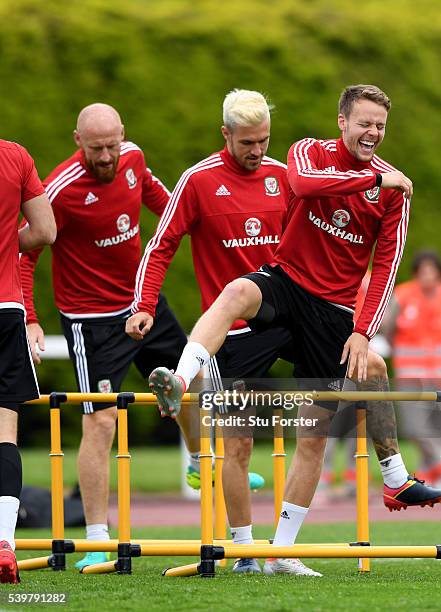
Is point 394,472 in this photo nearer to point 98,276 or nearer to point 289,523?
point 289,523

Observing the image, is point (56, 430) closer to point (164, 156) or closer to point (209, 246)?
point (209, 246)

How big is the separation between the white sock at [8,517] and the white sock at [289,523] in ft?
4.42

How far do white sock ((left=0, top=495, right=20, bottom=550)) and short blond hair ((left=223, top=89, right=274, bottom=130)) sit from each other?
2277mm

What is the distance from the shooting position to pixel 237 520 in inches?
283

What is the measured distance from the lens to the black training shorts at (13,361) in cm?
640

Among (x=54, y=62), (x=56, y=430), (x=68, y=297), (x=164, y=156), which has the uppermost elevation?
(x=54, y=62)

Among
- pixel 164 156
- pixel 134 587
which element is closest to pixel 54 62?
pixel 164 156

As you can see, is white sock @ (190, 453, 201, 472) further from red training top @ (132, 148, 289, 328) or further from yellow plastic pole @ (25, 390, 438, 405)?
yellow plastic pole @ (25, 390, 438, 405)

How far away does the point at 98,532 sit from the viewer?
7742mm

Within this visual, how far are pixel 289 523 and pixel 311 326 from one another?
99 cm

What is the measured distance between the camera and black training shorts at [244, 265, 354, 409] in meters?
6.72

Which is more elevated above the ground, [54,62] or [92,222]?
[54,62]

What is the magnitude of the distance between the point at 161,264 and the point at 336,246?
37.2 inches

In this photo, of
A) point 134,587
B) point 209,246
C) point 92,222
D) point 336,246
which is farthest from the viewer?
point 92,222
